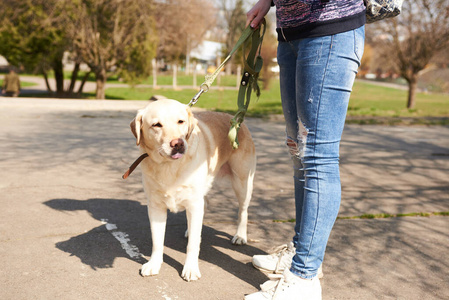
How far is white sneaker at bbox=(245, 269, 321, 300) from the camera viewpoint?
245 cm

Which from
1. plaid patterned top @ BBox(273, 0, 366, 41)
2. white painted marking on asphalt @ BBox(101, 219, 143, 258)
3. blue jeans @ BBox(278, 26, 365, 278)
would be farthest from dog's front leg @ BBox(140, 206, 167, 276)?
plaid patterned top @ BBox(273, 0, 366, 41)

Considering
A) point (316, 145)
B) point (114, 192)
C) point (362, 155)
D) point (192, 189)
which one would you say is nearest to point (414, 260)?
point (316, 145)

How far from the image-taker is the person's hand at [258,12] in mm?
2908

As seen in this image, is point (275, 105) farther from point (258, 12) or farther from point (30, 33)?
point (258, 12)

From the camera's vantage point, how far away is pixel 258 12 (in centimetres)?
296

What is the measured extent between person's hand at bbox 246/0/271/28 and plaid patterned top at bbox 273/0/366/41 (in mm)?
509

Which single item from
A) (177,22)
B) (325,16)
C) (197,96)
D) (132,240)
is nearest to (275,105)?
(177,22)

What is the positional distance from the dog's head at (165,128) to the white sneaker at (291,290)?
38.0 inches

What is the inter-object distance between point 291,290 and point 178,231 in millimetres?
1484

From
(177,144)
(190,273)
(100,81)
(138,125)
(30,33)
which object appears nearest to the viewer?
(177,144)

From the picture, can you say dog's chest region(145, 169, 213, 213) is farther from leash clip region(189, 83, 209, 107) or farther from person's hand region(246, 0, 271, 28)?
person's hand region(246, 0, 271, 28)

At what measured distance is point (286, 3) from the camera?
2451 mm

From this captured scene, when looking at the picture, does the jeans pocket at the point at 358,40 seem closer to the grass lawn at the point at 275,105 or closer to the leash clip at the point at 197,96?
the leash clip at the point at 197,96

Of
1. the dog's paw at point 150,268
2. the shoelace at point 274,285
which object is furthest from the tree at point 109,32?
the shoelace at point 274,285
